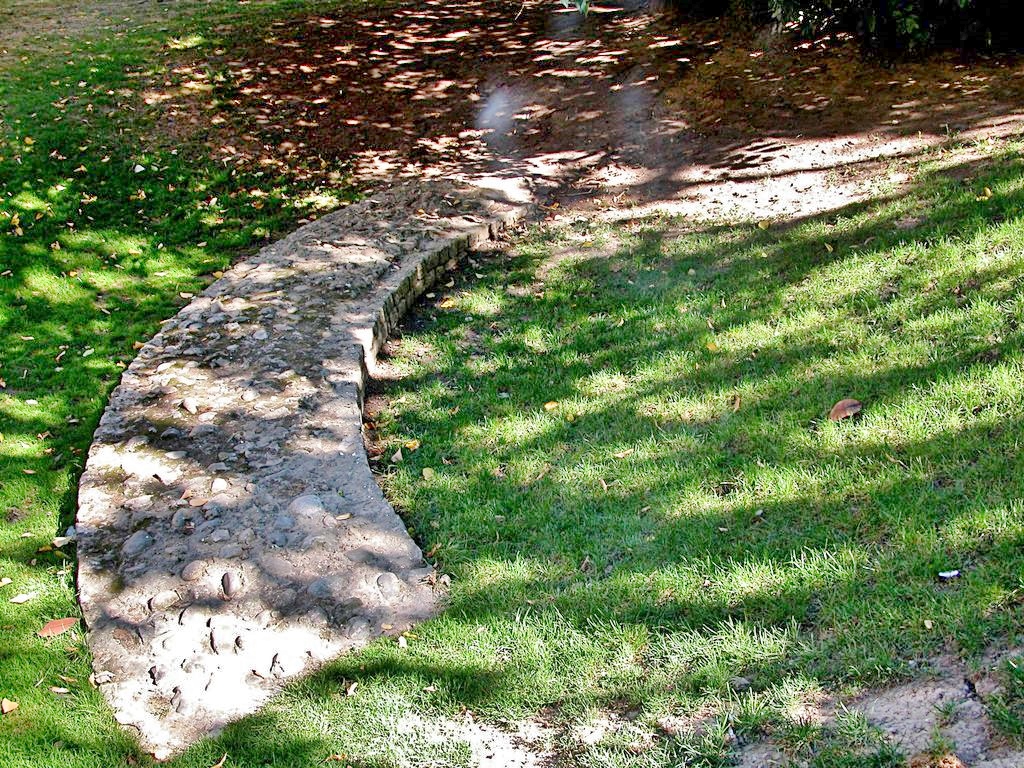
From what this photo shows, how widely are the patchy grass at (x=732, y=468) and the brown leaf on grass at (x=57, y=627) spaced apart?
155 cm

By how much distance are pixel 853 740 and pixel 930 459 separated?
1518 millimetres

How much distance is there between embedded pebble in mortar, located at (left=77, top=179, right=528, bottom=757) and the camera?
11.8 ft

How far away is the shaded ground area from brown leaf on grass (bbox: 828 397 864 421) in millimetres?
2952

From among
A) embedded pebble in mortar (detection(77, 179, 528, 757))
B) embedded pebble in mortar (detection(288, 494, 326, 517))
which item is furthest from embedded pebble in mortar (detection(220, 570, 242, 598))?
embedded pebble in mortar (detection(288, 494, 326, 517))

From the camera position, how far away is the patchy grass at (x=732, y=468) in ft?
10.4

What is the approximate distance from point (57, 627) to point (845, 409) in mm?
3703

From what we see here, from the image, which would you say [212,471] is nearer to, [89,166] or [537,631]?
[537,631]

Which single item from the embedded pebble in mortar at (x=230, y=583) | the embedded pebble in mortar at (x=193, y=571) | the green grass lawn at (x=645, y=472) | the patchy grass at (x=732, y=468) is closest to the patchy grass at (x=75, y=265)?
the green grass lawn at (x=645, y=472)

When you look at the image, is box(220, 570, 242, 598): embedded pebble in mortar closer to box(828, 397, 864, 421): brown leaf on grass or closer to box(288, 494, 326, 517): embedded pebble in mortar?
box(288, 494, 326, 517): embedded pebble in mortar

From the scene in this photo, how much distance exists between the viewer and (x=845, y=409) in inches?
170

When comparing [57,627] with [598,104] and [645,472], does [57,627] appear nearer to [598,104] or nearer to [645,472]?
[645,472]

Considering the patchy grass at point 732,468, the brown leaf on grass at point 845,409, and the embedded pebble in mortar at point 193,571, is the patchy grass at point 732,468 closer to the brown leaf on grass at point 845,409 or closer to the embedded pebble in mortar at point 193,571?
the brown leaf on grass at point 845,409

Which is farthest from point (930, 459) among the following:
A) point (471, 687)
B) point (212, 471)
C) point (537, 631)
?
point (212, 471)

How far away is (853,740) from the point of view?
2773mm
